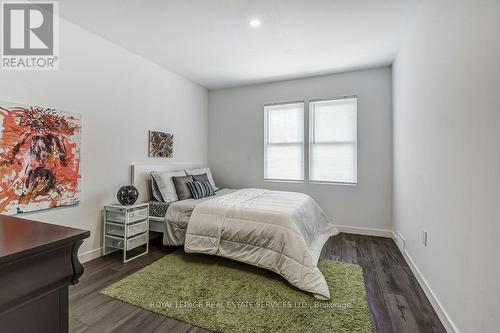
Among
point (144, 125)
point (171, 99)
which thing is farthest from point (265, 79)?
point (144, 125)

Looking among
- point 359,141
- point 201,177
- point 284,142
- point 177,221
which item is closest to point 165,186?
point 177,221

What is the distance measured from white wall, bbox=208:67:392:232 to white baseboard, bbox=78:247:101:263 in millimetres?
2469

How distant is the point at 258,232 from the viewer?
7.97 ft

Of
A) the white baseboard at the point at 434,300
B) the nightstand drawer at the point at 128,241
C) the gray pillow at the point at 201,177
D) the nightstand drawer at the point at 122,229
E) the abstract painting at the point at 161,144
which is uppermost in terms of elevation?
the abstract painting at the point at 161,144

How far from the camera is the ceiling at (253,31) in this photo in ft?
7.46

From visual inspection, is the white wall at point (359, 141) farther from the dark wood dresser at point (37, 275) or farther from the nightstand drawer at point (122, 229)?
the dark wood dresser at point (37, 275)

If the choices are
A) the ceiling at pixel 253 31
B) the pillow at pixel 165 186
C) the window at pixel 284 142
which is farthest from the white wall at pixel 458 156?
the pillow at pixel 165 186

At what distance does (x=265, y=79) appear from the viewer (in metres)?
4.28

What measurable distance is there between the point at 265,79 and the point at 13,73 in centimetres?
330

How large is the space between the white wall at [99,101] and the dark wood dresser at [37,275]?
2003mm

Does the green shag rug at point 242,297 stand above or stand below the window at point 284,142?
below

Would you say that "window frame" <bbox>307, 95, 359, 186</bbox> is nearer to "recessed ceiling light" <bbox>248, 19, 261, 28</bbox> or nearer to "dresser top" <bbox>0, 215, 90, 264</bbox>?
"recessed ceiling light" <bbox>248, 19, 261, 28</bbox>

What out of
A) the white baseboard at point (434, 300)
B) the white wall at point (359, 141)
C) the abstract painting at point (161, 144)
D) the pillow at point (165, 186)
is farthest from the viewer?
the white wall at point (359, 141)

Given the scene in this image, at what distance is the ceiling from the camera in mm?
2273
